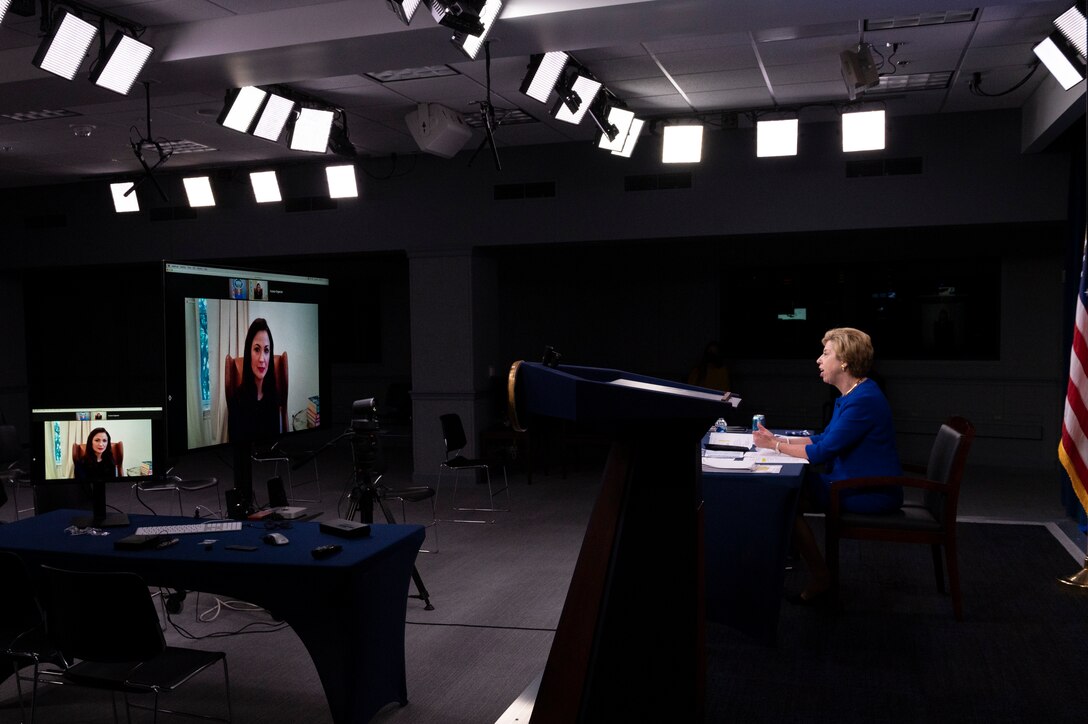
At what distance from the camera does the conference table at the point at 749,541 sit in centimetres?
378

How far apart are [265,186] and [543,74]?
4.00 meters

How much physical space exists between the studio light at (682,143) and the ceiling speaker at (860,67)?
62.2 inches

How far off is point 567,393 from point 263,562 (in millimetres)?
2174

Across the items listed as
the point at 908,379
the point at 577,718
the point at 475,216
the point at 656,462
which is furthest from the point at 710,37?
the point at 908,379

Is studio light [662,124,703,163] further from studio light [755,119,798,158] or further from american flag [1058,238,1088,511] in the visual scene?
american flag [1058,238,1088,511]

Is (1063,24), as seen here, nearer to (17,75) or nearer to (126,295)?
(17,75)

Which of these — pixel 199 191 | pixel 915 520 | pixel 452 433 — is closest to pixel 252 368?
pixel 915 520

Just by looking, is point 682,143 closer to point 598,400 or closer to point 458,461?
point 458,461

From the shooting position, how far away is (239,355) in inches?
155

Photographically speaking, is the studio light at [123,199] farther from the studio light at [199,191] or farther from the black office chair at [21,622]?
the black office chair at [21,622]

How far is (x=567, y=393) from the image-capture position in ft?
4.14

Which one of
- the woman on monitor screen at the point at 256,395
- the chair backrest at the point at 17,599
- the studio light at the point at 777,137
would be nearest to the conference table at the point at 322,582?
the chair backrest at the point at 17,599

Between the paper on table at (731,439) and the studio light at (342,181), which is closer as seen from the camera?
the paper on table at (731,439)

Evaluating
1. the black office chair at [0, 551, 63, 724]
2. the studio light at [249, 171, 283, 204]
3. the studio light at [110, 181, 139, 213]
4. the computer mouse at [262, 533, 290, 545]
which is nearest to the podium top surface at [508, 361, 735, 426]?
the computer mouse at [262, 533, 290, 545]
